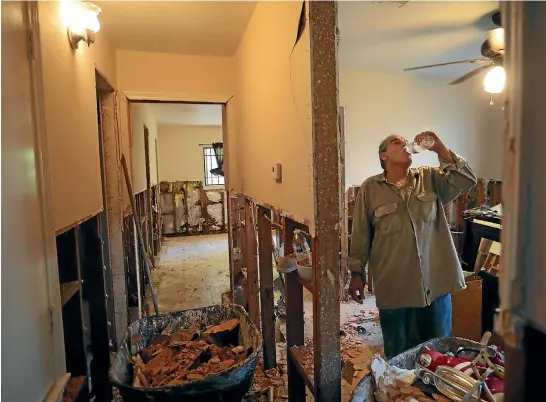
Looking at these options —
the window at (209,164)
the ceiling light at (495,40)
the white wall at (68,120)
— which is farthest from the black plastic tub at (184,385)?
the window at (209,164)

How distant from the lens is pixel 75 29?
5.36 feet

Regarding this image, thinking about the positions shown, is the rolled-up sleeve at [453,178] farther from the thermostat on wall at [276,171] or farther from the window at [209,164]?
the window at [209,164]

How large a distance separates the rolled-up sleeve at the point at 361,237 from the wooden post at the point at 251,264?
2.81 feet

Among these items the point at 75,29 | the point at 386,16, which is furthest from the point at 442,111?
the point at 75,29

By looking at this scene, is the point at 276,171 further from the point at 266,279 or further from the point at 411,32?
the point at 411,32

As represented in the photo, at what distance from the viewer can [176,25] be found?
2328mm

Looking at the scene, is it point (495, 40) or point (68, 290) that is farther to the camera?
point (495, 40)

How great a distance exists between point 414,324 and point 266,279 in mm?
939

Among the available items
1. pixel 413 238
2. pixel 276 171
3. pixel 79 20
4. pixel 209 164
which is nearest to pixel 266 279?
pixel 276 171

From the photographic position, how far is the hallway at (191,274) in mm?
3917

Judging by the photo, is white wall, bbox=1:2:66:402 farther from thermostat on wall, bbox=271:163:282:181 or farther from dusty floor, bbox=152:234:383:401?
dusty floor, bbox=152:234:383:401

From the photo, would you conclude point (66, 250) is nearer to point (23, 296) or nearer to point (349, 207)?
point (23, 296)

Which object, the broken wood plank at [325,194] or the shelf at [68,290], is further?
the shelf at [68,290]

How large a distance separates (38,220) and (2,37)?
43 centimetres
